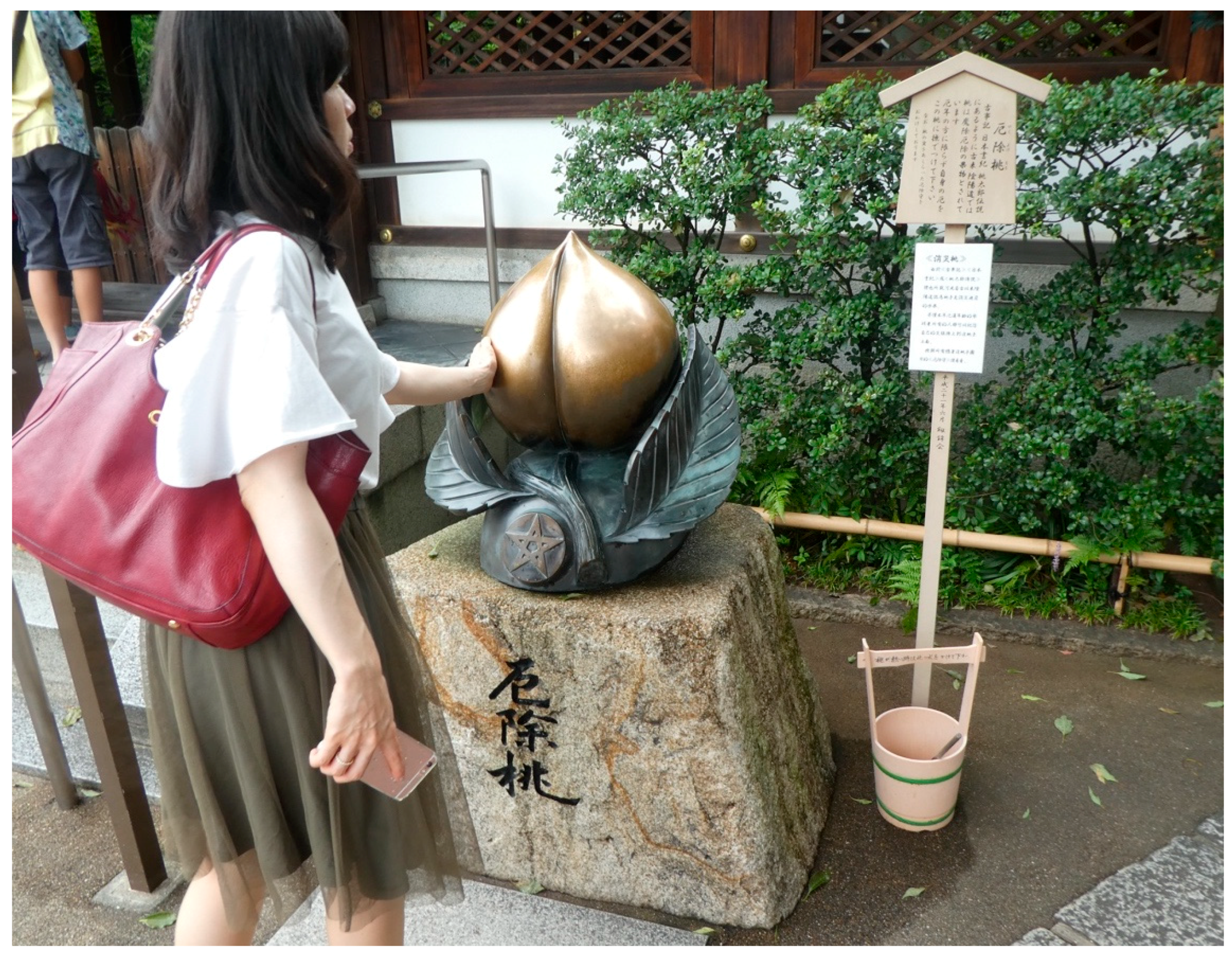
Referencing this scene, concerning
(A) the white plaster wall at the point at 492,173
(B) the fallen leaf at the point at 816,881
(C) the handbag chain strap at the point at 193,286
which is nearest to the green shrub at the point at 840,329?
(A) the white plaster wall at the point at 492,173

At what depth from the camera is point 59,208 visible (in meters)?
3.79

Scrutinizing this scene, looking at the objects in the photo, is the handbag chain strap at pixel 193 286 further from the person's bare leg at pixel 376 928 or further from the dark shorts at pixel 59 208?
the dark shorts at pixel 59 208

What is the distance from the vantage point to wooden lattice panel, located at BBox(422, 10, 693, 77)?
4434 millimetres

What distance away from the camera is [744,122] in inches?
150

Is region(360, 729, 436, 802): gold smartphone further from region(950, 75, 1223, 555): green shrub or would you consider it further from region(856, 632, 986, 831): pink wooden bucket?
region(950, 75, 1223, 555): green shrub

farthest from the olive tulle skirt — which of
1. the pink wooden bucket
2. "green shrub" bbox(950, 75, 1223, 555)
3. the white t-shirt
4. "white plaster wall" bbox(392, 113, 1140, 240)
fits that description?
"white plaster wall" bbox(392, 113, 1140, 240)

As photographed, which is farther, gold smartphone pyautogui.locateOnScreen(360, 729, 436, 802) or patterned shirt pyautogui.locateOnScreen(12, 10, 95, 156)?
patterned shirt pyautogui.locateOnScreen(12, 10, 95, 156)

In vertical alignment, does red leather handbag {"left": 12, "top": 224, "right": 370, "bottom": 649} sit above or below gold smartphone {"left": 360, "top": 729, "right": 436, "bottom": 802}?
above

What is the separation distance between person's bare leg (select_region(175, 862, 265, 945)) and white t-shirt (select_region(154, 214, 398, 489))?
2.82ft

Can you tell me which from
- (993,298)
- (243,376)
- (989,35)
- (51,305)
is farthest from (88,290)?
(989,35)

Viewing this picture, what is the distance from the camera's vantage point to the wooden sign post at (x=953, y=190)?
249cm

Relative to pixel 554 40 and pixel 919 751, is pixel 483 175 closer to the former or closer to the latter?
pixel 554 40

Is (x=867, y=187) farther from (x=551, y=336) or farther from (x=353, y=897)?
(x=353, y=897)

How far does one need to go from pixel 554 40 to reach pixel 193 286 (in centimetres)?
418
